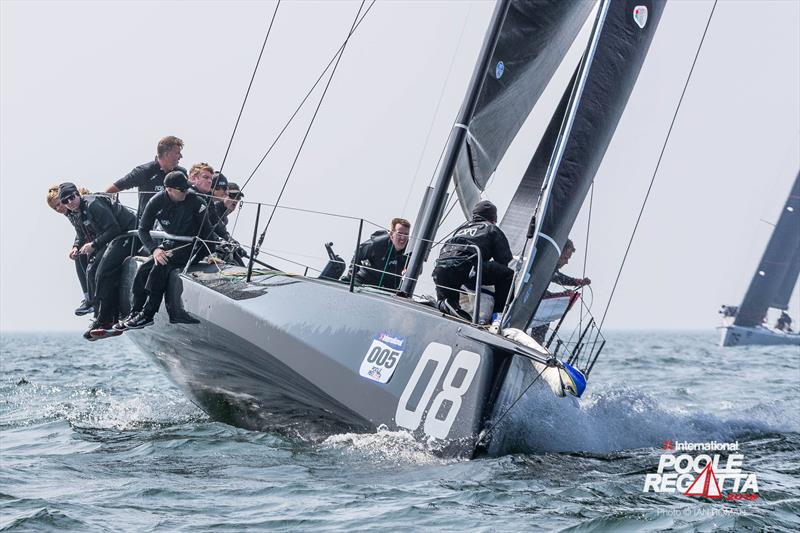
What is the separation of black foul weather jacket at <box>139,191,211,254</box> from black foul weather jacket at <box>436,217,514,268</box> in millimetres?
2241

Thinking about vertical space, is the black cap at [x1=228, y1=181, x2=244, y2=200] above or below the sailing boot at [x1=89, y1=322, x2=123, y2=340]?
above

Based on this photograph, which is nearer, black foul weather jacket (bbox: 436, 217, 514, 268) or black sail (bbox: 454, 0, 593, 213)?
black foul weather jacket (bbox: 436, 217, 514, 268)

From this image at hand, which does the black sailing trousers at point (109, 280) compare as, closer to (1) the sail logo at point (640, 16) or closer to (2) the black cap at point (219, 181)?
(2) the black cap at point (219, 181)

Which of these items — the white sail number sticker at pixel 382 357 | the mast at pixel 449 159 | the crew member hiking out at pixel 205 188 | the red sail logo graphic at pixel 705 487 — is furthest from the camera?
the crew member hiking out at pixel 205 188

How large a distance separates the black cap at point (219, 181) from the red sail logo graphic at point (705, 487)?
4.39 m

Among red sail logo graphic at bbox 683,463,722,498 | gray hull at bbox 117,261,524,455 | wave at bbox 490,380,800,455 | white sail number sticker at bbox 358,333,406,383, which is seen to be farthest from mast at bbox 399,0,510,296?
red sail logo graphic at bbox 683,463,722,498

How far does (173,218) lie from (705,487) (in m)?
4.49

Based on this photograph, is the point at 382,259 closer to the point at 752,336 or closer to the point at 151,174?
the point at 151,174

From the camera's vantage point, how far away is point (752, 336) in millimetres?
44688

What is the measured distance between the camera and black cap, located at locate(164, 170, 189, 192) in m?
7.87

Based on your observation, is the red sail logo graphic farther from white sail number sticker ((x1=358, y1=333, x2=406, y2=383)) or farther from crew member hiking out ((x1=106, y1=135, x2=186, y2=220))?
crew member hiking out ((x1=106, y1=135, x2=186, y2=220))

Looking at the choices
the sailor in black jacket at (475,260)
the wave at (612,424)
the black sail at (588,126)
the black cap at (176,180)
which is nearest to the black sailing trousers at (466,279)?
the sailor in black jacket at (475,260)

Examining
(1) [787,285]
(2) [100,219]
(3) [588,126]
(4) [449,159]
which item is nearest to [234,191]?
(2) [100,219]

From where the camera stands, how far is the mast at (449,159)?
688 cm
